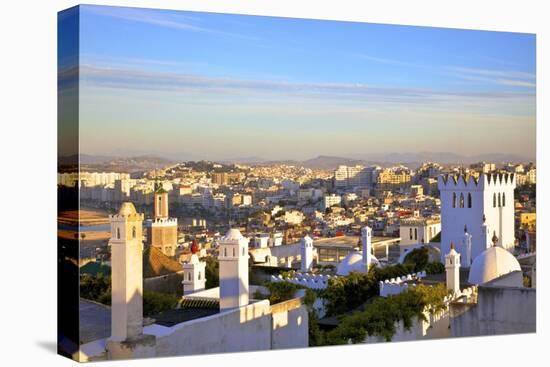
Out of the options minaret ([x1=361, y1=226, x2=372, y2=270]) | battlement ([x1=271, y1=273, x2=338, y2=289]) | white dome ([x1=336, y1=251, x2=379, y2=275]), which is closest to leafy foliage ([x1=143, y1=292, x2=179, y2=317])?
battlement ([x1=271, y1=273, x2=338, y2=289])

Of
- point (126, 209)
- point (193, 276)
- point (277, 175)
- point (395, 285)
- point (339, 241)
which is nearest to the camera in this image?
point (126, 209)

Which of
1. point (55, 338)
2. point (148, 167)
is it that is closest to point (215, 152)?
point (148, 167)

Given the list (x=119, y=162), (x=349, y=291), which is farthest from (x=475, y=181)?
(x=119, y=162)

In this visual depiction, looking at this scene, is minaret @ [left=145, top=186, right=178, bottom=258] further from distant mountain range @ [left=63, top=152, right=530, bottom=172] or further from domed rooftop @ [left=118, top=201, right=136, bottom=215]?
domed rooftop @ [left=118, top=201, right=136, bottom=215]

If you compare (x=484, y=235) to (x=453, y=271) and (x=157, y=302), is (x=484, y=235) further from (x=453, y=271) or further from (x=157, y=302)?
(x=157, y=302)

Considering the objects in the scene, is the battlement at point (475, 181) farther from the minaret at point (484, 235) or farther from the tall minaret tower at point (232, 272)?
the tall minaret tower at point (232, 272)

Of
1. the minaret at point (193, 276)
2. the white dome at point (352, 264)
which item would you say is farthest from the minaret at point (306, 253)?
the minaret at point (193, 276)
